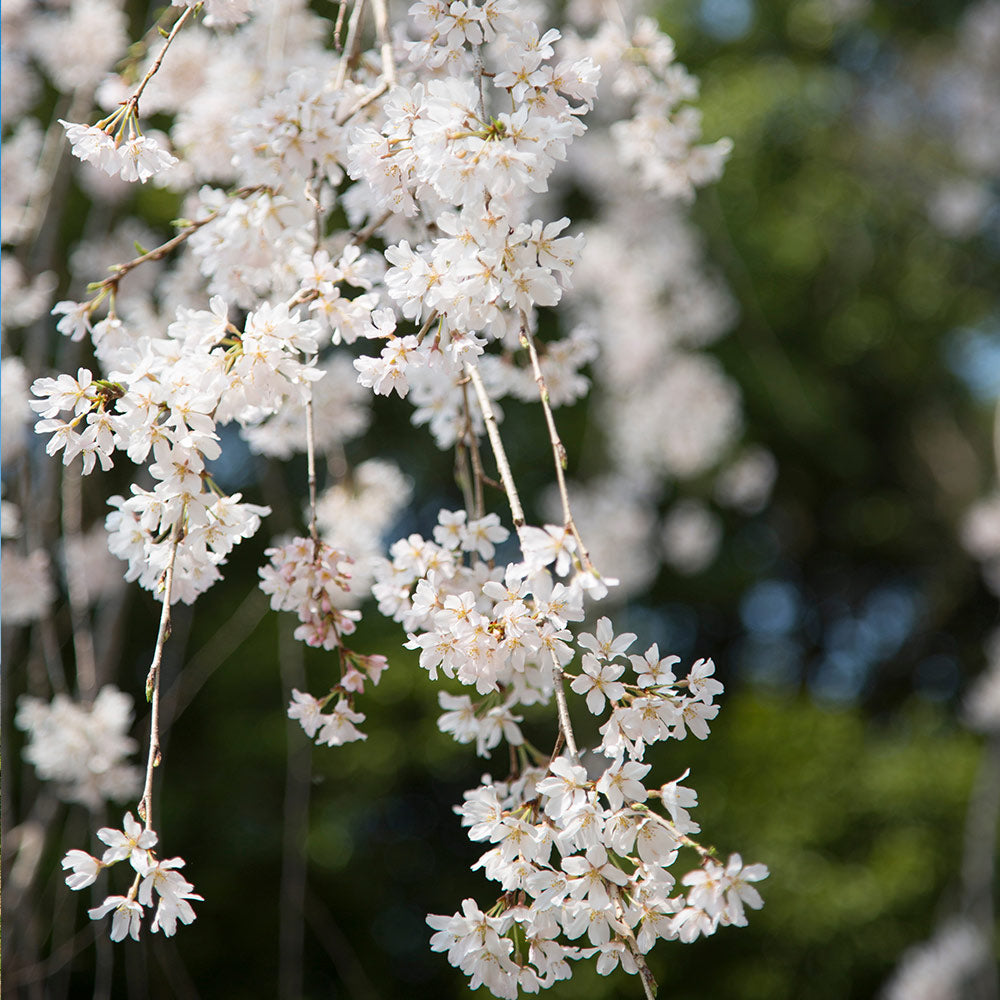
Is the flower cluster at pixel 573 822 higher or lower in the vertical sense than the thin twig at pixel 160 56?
lower

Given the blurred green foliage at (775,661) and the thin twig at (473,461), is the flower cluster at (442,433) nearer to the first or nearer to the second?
the thin twig at (473,461)

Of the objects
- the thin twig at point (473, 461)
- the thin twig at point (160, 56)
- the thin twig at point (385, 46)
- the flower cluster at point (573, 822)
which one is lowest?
the flower cluster at point (573, 822)

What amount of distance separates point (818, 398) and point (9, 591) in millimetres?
4401

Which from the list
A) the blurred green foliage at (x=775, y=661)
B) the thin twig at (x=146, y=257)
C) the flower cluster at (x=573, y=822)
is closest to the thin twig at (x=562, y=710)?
the flower cluster at (x=573, y=822)

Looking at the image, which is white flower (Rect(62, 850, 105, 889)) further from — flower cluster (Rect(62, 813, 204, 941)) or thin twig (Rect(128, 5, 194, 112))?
thin twig (Rect(128, 5, 194, 112))

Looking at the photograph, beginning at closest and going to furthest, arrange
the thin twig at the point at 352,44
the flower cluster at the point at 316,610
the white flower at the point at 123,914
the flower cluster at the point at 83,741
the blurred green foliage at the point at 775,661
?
the white flower at the point at 123,914 → the flower cluster at the point at 316,610 → the thin twig at the point at 352,44 → the flower cluster at the point at 83,741 → the blurred green foliage at the point at 775,661

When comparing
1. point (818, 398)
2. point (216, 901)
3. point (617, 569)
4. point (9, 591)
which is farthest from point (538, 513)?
point (9, 591)

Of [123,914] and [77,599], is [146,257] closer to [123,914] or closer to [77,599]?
[123,914]

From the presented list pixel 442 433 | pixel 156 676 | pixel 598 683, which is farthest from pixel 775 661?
pixel 156 676

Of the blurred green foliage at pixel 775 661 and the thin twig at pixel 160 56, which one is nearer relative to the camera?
the thin twig at pixel 160 56

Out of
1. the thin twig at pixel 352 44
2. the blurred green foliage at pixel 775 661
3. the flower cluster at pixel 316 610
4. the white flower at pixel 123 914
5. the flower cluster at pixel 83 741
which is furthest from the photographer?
the blurred green foliage at pixel 775 661

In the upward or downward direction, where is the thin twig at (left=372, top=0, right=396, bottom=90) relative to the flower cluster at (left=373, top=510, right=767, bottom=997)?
upward

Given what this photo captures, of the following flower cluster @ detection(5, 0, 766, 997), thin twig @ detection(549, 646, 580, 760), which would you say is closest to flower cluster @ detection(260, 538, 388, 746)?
flower cluster @ detection(5, 0, 766, 997)

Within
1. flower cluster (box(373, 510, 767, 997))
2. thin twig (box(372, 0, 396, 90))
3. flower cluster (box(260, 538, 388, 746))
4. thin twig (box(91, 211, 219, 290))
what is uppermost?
thin twig (box(372, 0, 396, 90))
